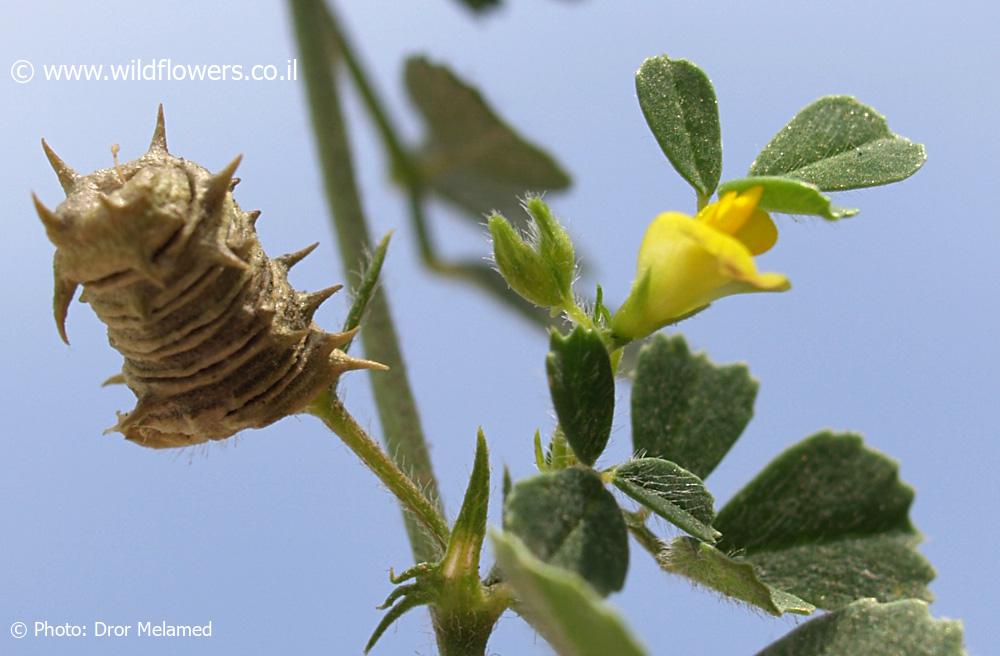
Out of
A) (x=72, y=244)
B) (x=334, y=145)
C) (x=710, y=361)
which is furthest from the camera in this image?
(x=334, y=145)

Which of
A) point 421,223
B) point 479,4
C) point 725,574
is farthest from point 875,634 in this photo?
point 421,223

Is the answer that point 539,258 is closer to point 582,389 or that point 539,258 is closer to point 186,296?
point 582,389

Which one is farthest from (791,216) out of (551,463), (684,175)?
(551,463)

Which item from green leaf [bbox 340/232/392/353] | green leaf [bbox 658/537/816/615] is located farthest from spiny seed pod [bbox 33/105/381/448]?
green leaf [bbox 658/537/816/615]

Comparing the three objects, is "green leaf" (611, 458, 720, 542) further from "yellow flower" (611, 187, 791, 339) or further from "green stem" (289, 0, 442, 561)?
"green stem" (289, 0, 442, 561)

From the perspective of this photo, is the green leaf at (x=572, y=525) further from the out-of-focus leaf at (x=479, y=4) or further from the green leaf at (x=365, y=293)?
the out-of-focus leaf at (x=479, y=4)

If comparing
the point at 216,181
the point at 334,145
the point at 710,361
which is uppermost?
the point at 334,145

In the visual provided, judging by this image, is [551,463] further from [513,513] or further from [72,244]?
[72,244]
